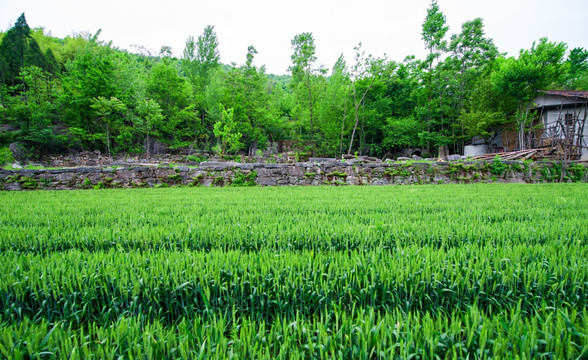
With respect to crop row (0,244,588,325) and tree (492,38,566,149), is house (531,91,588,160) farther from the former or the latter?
crop row (0,244,588,325)

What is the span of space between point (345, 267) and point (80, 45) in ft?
141

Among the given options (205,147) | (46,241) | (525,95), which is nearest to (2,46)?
(205,147)

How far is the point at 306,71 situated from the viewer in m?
25.7

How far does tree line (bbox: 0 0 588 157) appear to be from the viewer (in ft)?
64.4

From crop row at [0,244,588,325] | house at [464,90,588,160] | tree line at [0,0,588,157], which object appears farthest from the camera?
tree line at [0,0,588,157]

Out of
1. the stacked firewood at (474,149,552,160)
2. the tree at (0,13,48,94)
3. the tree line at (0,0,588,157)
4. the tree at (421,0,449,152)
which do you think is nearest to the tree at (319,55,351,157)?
the tree line at (0,0,588,157)

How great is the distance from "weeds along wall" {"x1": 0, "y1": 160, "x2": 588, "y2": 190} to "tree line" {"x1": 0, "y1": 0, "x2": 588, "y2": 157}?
978cm

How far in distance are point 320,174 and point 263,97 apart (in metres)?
18.9

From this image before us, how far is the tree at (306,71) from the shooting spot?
958 inches

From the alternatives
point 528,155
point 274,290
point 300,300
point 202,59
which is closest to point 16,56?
point 202,59

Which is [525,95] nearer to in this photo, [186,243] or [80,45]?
[186,243]

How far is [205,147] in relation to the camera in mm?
26766

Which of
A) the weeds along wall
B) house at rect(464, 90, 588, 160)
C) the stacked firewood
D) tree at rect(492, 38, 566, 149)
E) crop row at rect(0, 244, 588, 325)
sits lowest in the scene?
crop row at rect(0, 244, 588, 325)

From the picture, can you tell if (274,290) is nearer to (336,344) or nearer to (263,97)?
(336,344)
